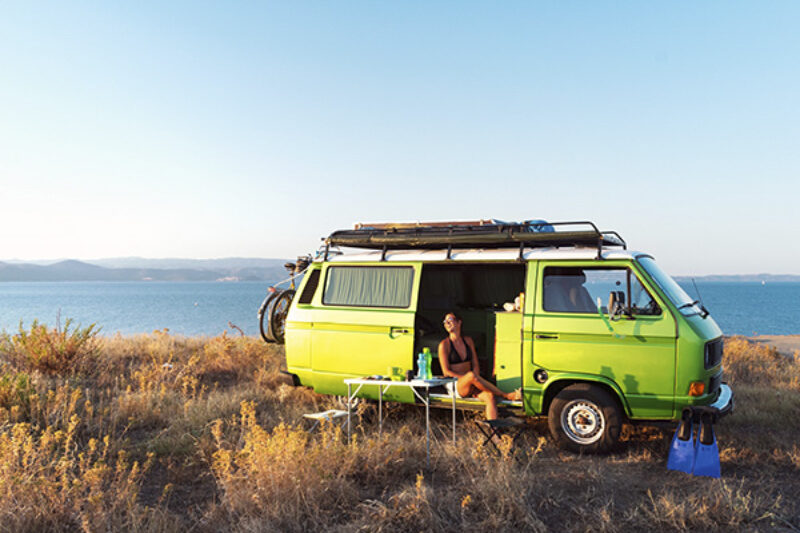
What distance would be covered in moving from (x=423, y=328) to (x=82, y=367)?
6.81 metres

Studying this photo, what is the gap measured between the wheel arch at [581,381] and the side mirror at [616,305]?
74 cm

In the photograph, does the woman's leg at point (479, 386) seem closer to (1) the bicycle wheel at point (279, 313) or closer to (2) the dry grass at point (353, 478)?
(2) the dry grass at point (353, 478)

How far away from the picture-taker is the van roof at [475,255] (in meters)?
6.72

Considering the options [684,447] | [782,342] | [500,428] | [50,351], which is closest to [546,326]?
[500,428]

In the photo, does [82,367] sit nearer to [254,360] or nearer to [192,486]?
[254,360]

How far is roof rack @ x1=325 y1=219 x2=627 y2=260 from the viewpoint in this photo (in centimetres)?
690

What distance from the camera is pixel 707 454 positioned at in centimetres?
582

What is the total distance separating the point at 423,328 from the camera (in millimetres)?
8984

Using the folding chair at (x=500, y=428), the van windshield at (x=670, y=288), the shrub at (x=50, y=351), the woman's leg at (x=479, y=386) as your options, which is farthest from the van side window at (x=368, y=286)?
the shrub at (x=50, y=351)

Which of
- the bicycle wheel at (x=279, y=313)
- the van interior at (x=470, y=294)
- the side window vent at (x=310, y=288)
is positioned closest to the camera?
the side window vent at (x=310, y=288)

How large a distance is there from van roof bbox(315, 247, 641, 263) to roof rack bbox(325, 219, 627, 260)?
9 cm

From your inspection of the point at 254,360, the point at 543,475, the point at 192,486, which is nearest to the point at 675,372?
the point at 543,475

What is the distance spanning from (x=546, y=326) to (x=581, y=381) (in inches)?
30.1

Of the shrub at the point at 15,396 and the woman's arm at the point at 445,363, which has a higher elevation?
the woman's arm at the point at 445,363
